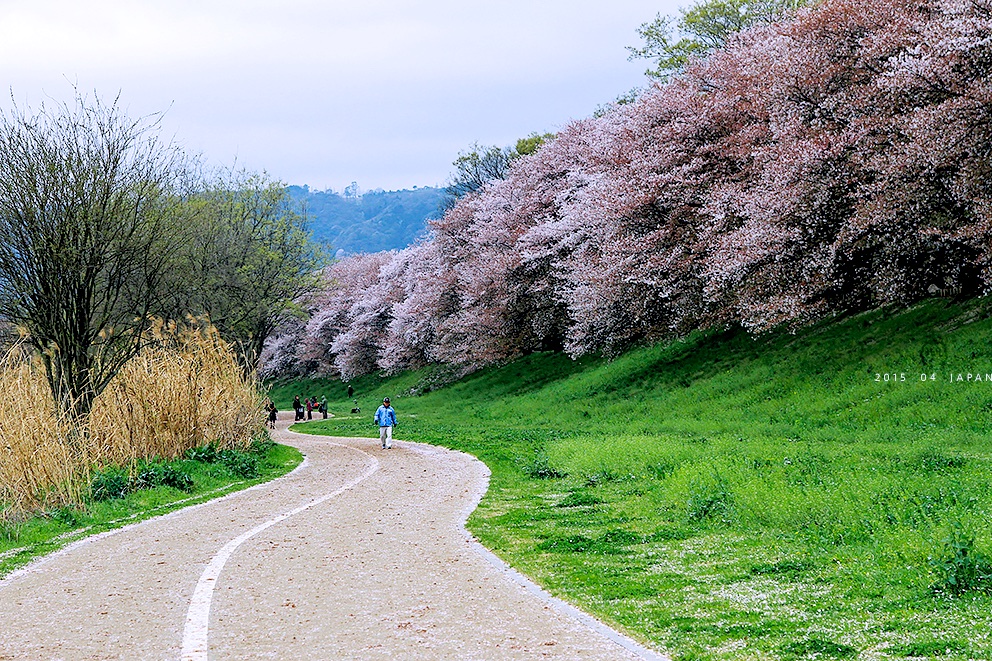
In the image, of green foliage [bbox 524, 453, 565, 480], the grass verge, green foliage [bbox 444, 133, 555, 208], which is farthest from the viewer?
green foliage [bbox 444, 133, 555, 208]

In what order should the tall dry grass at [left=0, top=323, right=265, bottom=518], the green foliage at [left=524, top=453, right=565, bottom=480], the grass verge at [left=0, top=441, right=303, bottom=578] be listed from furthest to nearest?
the green foliage at [left=524, top=453, right=565, bottom=480], the tall dry grass at [left=0, top=323, right=265, bottom=518], the grass verge at [left=0, top=441, right=303, bottom=578]

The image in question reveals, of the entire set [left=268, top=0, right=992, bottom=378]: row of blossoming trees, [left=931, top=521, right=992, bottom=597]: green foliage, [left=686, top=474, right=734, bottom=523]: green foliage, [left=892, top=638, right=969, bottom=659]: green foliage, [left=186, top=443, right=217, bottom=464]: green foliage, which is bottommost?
[left=686, top=474, right=734, bottom=523]: green foliage

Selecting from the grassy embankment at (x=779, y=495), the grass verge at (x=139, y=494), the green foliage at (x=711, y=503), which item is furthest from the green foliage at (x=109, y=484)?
the green foliage at (x=711, y=503)

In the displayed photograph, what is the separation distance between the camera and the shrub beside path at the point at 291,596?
6.95 meters

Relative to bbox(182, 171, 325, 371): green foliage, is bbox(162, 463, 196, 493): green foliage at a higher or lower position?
lower

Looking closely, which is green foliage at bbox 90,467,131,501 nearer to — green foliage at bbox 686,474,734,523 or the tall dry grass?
the tall dry grass

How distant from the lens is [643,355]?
39.5 m

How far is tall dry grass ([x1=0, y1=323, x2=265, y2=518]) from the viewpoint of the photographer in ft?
48.3

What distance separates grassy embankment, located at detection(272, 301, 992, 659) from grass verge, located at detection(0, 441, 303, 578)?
5.72m

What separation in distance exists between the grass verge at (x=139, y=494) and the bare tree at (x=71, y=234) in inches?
84.9

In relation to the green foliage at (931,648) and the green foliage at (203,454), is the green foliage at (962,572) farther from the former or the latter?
the green foliage at (203,454)

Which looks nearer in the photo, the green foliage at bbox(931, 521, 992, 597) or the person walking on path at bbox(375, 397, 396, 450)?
the green foliage at bbox(931, 521, 992, 597)

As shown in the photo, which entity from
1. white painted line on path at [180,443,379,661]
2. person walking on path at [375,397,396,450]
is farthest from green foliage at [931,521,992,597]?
person walking on path at [375,397,396,450]

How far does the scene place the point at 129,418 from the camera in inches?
822
